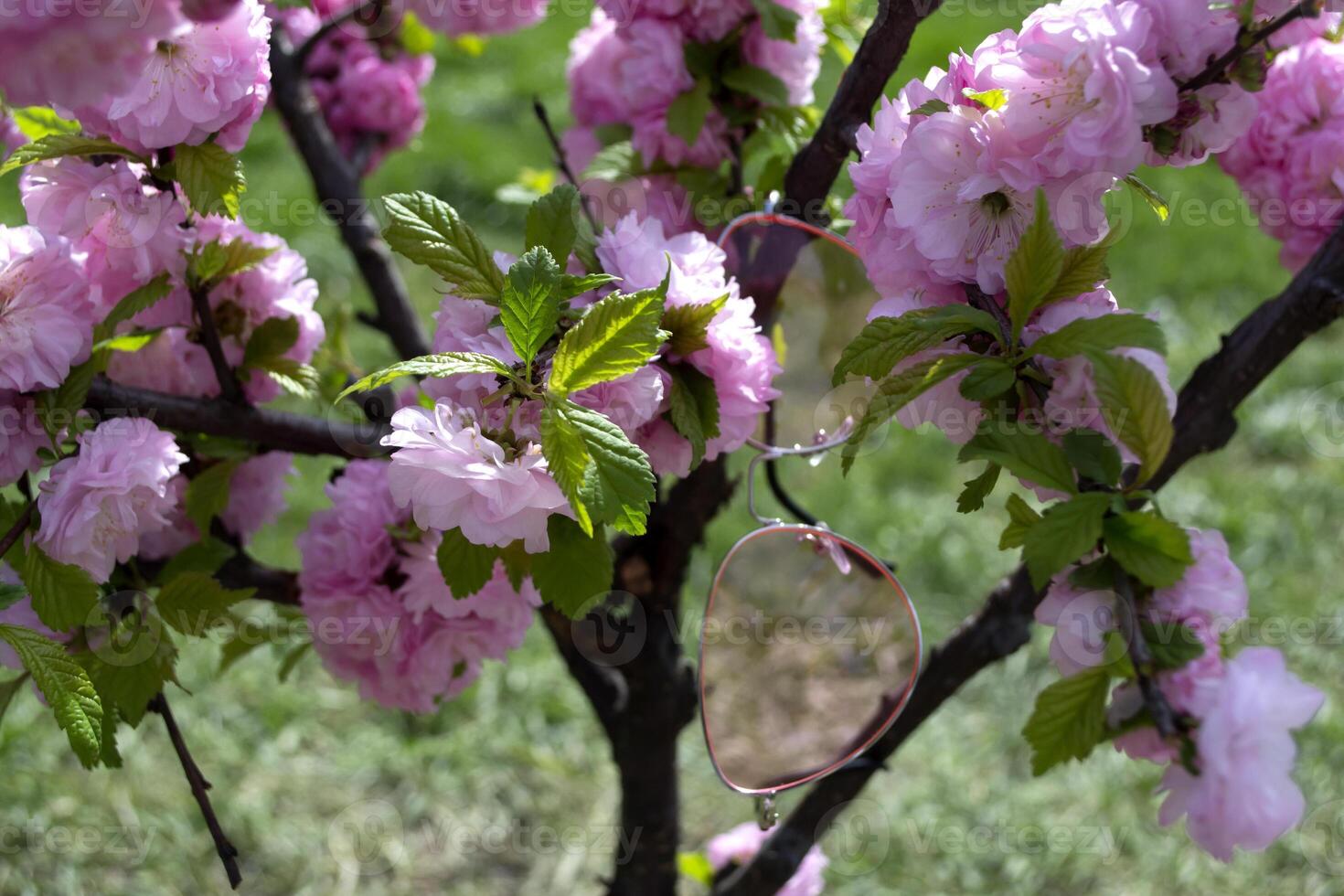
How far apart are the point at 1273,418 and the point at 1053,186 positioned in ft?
8.39

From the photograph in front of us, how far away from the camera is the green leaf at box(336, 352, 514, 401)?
0.61 meters

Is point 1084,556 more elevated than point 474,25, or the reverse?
point 1084,556

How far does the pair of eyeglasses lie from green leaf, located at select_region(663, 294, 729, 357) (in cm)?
19

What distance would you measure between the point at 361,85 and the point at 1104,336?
1.35m

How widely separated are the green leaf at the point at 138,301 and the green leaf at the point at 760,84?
0.51 m

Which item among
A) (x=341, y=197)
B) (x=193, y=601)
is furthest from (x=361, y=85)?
(x=193, y=601)

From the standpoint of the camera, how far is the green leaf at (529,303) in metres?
0.63

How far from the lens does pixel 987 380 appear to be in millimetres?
A: 600

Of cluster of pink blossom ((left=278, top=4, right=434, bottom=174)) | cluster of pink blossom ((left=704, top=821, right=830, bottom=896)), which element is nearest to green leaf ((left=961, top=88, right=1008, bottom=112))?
cluster of pink blossom ((left=704, top=821, right=830, bottom=896))

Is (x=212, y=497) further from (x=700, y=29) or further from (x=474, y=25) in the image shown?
(x=474, y=25)

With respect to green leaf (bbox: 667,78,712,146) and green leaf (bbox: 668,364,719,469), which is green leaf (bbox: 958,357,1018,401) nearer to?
green leaf (bbox: 668,364,719,469)

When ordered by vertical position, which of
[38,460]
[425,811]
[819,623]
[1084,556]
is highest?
[1084,556]

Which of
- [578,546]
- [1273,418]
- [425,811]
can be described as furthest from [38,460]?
[1273,418]

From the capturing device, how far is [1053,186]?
645mm
